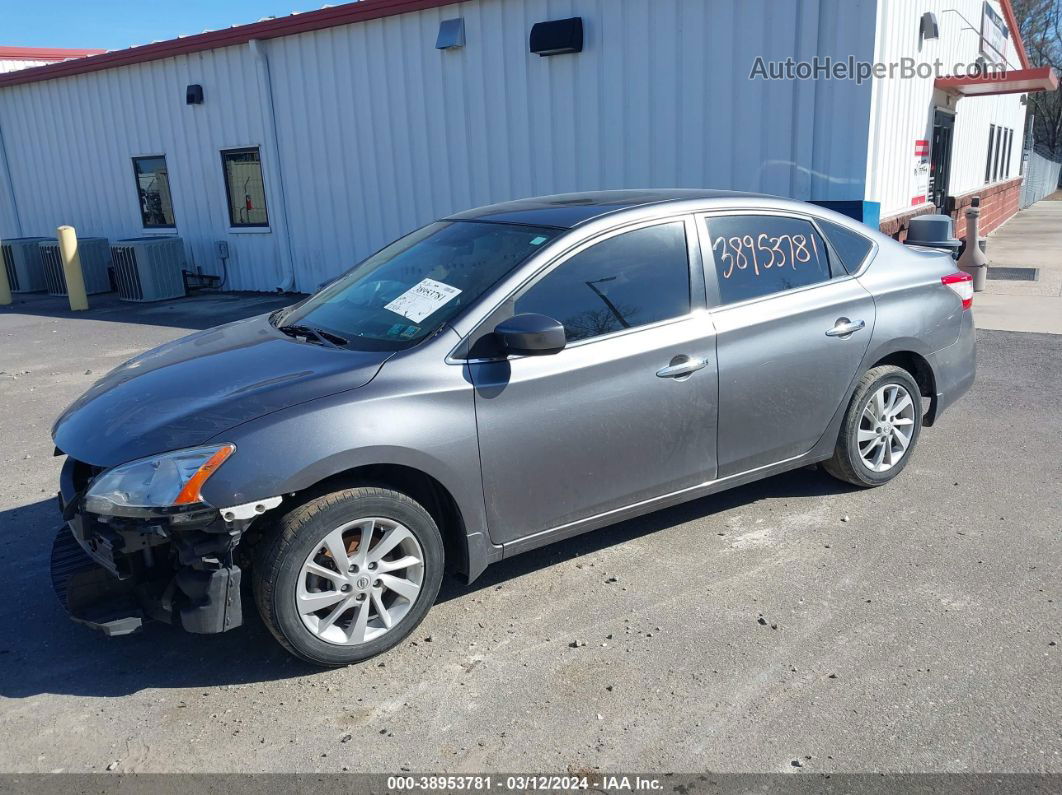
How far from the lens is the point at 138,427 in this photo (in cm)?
322

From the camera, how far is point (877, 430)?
4754 mm

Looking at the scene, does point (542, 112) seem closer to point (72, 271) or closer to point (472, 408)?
point (72, 271)

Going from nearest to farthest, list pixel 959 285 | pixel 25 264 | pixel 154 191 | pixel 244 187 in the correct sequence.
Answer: pixel 959 285
pixel 244 187
pixel 154 191
pixel 25 264

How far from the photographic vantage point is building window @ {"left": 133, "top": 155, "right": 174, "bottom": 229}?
586 inches

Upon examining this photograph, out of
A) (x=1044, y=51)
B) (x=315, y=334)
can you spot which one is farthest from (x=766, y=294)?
(x=1044, y=51)

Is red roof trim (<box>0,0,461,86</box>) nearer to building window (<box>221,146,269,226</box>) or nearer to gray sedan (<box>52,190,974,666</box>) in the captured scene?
A: building window (<box>221,146,269,226</box>)

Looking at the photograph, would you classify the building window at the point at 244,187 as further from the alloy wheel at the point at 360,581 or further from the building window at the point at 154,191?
the alloy wheel at the point at 360,581

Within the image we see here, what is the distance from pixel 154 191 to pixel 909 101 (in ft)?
40.1

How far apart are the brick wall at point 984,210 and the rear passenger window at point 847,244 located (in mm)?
4193

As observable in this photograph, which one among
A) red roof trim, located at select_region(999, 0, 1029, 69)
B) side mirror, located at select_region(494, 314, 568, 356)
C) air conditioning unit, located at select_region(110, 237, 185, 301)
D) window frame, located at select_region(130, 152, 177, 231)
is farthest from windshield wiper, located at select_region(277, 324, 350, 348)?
red roof trim, located at select_region(999, 0, 1029, 69)

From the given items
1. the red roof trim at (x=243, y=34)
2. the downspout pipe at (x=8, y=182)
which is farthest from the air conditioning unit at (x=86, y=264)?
the downspout pipe at (x=8, y=182)

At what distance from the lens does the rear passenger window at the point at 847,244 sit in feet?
15.1

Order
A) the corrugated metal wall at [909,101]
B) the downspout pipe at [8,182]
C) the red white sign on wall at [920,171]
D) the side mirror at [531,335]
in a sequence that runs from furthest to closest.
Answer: the downspout pipe at [8,182], the red white sign on wall at [920,171], the corrugated metal wall at [909,101], the side mirror at [531,335]

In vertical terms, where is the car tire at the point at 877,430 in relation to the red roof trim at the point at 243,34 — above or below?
below
